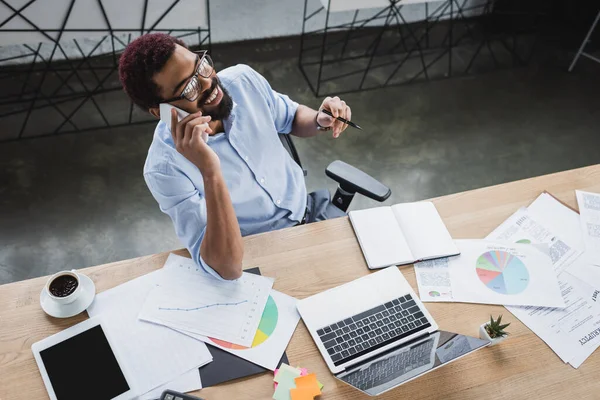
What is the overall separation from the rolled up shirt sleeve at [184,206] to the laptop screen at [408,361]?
0.47 m

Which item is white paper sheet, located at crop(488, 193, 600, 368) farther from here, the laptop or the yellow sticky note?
the yellow sticky note

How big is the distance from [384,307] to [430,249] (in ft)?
0.80

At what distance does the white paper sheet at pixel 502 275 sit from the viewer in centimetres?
145

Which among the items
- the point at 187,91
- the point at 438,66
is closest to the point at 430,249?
the point at 187,91

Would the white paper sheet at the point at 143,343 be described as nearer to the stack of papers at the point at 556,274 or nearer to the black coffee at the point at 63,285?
the black coffee at the point at 63,285

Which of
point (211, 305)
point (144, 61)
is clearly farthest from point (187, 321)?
point (144, 61)

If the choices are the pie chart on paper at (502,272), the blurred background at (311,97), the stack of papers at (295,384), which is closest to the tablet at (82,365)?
the stack of papers at (295,384)

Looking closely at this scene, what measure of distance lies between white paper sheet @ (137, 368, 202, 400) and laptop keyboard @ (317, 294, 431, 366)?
328 mm

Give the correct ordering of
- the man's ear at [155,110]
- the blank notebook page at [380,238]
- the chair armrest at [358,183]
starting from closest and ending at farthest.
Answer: the man's ear at [155,110] < the blank notebook page at [380,238] < the chair armrest at [358,183]

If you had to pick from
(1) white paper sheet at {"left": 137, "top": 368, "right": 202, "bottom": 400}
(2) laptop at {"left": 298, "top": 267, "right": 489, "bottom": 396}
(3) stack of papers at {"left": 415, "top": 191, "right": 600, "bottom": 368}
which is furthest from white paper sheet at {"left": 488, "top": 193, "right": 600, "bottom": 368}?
(1) white paper sheet at {"left": 137, "top": 368, "right": 202, "bottom": 400}

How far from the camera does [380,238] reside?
1.55 m

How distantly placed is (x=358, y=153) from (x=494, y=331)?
1796mm

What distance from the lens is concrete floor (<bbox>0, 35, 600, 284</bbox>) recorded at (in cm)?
254

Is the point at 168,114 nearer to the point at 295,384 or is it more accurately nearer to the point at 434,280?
the point at 295,384
